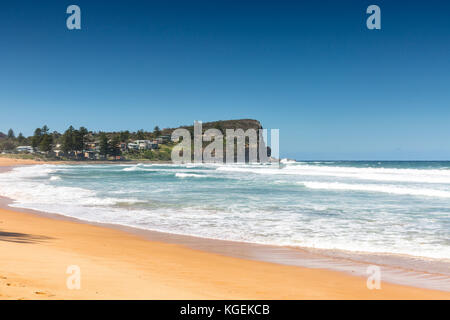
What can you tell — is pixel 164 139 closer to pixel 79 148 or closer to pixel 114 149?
pixel 114 149

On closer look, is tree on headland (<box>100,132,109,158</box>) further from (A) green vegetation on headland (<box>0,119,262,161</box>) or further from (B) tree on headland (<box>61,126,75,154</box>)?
(B) tree on headland (<box>61,126,75,154</box>)

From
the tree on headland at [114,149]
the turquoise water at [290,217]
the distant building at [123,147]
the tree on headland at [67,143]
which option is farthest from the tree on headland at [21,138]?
the turquoise water at [290,217]

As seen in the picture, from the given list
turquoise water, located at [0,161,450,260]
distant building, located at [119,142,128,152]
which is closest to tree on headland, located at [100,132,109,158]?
distant building, located at [119,142,128,152]

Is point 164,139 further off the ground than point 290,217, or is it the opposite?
point 164,139

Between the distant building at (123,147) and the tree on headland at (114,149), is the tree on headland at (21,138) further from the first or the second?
the tree on headland at (114,149)

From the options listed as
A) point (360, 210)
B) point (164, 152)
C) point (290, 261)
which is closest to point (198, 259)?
point (290, 261)

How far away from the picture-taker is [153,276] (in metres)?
5.70

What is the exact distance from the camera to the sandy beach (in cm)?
461

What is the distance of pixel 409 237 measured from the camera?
974 centimetres

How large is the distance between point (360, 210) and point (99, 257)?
455 inches

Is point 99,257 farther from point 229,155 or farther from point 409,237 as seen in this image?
point 229,155

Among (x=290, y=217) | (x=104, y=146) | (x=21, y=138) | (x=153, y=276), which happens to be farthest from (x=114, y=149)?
(x=153, y=276)

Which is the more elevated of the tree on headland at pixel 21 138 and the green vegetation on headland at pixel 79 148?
the tree on headland at pixel 21 138

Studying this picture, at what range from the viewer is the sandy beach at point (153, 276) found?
461cm
